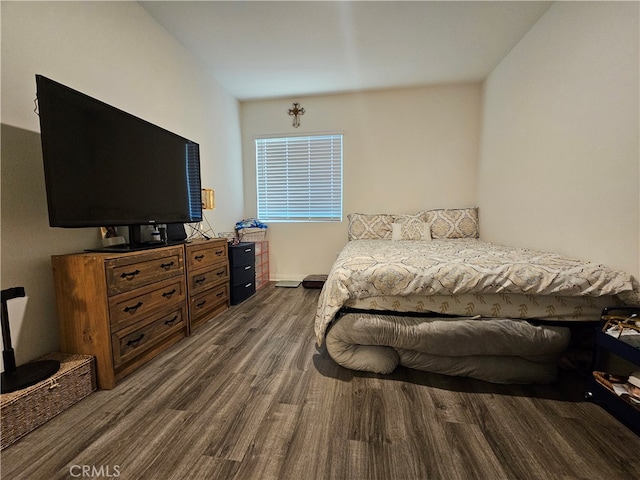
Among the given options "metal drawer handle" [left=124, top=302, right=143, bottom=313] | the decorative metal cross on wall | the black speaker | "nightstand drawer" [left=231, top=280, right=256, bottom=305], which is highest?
the decorative metal cross on wall

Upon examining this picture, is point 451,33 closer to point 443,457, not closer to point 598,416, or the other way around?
point 598,416

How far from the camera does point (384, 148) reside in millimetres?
3625

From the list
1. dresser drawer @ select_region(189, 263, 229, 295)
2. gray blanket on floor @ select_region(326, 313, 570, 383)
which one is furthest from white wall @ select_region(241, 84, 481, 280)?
gray blanket on floor @ select_region(326, 313, 570, 383)

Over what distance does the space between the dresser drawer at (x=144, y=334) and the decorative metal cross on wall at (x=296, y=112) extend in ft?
9.39

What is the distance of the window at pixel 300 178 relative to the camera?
3791 millimetres

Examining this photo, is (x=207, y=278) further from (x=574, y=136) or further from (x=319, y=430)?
(x=574, y=136)

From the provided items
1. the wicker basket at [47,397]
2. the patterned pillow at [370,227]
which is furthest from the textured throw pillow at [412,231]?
Answer: the wicker basket at [47,397]

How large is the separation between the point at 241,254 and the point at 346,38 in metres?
2.34

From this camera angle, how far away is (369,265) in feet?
5.22

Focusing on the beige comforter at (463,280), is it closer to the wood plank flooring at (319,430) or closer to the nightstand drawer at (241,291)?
the wood plank flooring at (319,430)

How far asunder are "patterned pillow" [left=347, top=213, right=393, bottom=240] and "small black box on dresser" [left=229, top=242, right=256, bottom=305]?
1323mm

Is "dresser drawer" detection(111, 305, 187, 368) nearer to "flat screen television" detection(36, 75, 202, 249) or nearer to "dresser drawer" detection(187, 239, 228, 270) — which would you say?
"dresser drawer" detection(187, 239, 228, 270)

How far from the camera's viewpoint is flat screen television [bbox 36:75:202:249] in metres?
1.31

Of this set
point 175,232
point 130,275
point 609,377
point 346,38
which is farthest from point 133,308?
point 346,38
